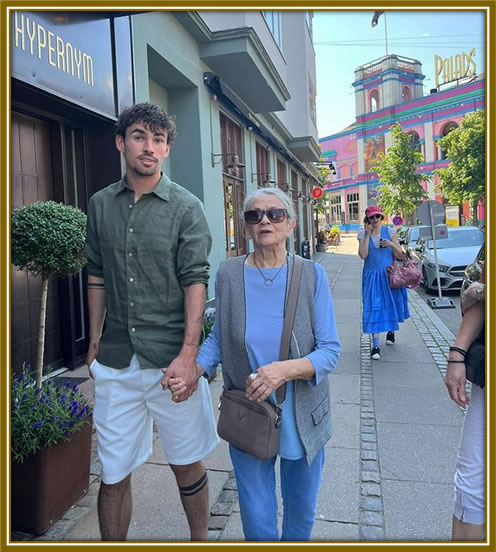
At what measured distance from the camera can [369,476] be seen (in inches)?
122

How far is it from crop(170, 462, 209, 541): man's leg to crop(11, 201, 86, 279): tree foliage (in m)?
1.60

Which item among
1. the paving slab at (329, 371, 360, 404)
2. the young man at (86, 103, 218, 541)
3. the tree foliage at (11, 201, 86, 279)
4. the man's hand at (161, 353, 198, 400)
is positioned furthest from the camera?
the paving slab at (329, 371, 360, 404)

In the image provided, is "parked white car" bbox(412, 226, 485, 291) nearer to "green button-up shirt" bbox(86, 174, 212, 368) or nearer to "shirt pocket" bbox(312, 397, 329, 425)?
"shirt pocket" bbox(312, 397, 329, 425)

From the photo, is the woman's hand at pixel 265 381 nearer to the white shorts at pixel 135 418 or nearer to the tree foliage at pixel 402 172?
the white shorts at pixel 135 418

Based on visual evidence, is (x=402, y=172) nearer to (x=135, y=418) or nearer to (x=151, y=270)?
(x=151, y=270)

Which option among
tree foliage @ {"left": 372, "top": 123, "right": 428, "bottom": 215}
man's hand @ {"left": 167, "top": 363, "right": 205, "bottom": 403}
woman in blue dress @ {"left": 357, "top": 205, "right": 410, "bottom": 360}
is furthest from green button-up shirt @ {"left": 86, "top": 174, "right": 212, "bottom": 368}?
tree foliage @ {"left": 372, "top": 123, "right": 428, "bottom": 215}

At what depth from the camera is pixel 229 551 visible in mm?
1783

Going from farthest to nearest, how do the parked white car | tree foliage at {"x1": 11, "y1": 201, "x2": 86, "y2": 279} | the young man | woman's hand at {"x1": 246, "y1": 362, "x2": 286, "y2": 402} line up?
the parked white car → tree foliage at {"x1": 11, "y1": 201, "x2": 86, "y2": 279} → the young man → woman's hand at {"x1": 246, "y1": 362, "x2": 286, "y2": 402}

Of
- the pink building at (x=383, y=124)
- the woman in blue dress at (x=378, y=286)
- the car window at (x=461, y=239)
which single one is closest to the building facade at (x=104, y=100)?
the woman in blue dress at (x=378, y=286)

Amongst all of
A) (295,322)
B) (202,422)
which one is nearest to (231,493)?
(202,422)

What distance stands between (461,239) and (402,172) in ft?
75.3

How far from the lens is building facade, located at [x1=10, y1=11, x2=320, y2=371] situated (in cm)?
423

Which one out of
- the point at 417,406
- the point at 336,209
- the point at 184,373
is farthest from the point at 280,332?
the point at 336,209

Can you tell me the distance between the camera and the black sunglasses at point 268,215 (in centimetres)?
196
